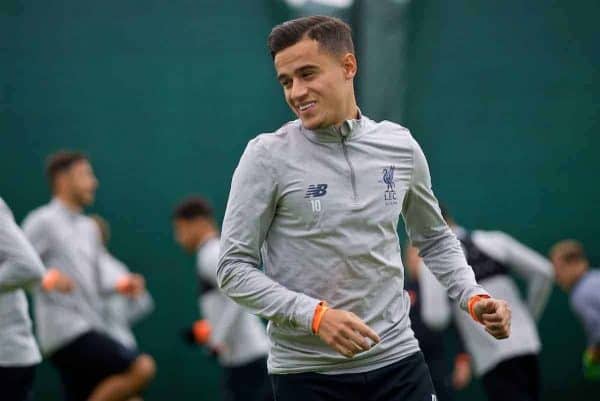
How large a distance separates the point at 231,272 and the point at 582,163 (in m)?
7.48

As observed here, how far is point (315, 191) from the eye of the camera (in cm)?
305

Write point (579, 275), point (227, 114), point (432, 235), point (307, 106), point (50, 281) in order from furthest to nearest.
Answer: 1. point (227, 114)
2. point (579, 275)
3. point (50, 281)
4. point (432, 235)
5. point (307, 106)

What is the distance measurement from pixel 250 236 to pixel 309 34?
62cm

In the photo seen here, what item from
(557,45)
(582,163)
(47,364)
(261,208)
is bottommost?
(47,364)

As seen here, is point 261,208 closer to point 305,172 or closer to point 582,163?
point 305,172

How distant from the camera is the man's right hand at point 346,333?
2764 mm

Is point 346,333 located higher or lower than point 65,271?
higher

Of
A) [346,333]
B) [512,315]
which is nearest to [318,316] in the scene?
[346,333]

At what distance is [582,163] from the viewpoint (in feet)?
32.5

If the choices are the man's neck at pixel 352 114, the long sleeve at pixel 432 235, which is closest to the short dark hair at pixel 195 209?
the long sleeve at pixel 432 235

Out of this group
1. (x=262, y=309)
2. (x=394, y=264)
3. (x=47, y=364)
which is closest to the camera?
(x=262, y=309)

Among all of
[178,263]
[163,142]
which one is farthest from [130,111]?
[178,263]

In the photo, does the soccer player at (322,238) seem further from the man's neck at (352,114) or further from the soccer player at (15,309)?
the soccer player at (15,309)

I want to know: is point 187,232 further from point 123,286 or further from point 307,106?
point 307,106
